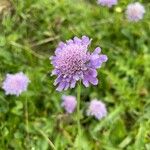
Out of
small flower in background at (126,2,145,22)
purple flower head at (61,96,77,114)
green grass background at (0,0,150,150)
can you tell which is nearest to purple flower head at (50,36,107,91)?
green grass background at (0,0,150,150)

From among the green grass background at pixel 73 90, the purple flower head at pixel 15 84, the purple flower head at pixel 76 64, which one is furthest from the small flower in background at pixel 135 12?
the purple flower head at pixel 76 64

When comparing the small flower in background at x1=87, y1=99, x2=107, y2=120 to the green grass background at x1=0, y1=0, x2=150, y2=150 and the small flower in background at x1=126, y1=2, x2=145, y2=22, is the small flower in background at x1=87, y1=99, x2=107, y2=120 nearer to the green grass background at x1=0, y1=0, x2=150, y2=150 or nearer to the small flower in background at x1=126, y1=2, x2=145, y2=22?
the green grass background at x1=0, y1=0, x2=150, y2=150

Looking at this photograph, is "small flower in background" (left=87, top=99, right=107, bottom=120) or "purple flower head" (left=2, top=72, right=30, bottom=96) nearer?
"purple flower head" (left=2, top=72, right=30, bottom=96)

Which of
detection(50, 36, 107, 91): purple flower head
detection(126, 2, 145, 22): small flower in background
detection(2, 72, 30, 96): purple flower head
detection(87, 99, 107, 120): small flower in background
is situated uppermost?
detection(126, 2, 145, 22): small flower in background

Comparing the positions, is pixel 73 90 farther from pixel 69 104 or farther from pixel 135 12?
pixel 135 12

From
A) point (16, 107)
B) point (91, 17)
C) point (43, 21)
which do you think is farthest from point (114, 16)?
point (16, 107)

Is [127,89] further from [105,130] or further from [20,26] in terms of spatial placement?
[20,26]
